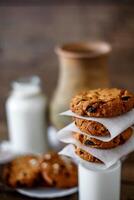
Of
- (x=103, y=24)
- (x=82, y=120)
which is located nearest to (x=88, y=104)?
(x=82, y=120)

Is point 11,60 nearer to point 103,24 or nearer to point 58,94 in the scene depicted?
point 103,24

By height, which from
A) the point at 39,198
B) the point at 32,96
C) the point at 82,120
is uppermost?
the point at 82,120

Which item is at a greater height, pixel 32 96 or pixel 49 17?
pixel 49 17

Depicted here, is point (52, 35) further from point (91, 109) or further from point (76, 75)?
point (91, 109)

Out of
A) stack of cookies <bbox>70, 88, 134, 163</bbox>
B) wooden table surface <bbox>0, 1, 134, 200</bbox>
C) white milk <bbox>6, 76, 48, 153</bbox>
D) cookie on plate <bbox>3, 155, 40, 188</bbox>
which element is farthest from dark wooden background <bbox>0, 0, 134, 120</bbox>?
stack of cookies <bbox>70, 88, 134, 163</bbox>

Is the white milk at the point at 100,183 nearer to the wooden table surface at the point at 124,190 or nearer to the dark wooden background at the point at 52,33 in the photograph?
the wooden table surface at the point at 124,190

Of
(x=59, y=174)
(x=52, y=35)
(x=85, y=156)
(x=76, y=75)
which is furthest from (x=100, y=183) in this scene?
(x=52, y=35)

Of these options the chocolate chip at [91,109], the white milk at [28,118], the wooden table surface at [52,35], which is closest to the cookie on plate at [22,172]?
the white milk at [28,118]
